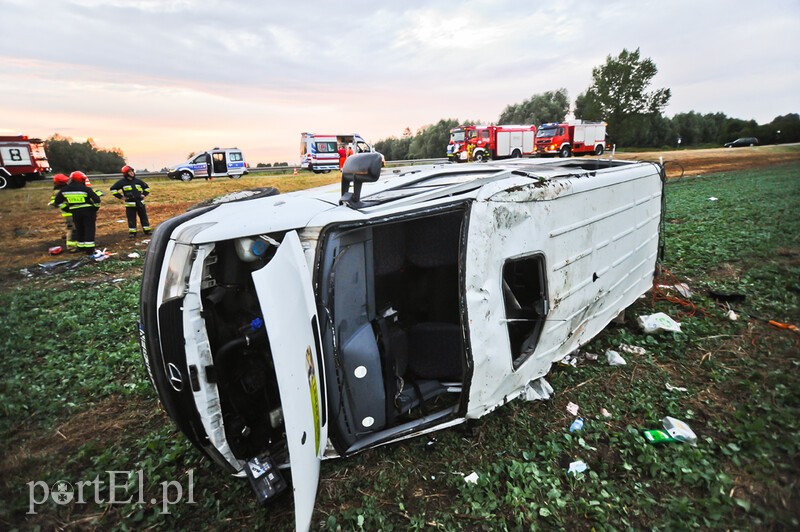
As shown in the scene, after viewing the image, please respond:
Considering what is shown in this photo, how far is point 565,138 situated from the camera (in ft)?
76.1

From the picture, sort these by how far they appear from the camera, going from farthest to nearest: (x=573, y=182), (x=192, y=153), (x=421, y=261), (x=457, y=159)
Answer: (x=457, y=159) → (x=192, y=153) → (x=421, y=261) → (x=573, y=182)

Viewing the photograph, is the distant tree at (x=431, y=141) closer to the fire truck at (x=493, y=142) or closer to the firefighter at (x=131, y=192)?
the fire truck at (x=493, y=142)

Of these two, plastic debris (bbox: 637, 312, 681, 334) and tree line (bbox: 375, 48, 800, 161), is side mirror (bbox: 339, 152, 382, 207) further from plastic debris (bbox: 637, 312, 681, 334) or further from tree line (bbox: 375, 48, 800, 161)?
tree line (bbox: 375, 48, 800, 161)

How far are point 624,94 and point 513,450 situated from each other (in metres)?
47.9

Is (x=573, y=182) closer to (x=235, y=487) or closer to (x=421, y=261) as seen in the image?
(x=421, y=261)

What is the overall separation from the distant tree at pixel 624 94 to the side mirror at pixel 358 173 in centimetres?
4597

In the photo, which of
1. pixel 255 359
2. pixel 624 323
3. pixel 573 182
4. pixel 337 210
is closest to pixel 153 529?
pixel 255 359

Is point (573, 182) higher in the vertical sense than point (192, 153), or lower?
lower

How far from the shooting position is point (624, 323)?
4.07 metres

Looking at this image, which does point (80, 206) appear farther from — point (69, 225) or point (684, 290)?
point (684, 290)

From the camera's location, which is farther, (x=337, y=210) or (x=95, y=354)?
(x=95, y=354)

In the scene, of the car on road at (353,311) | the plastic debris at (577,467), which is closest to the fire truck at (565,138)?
the car on road at (353,311)

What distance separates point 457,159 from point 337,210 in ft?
77.1

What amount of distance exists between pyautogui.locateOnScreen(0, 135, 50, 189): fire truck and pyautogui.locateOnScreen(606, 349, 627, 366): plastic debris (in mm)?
21559
